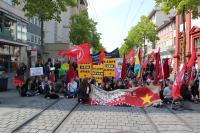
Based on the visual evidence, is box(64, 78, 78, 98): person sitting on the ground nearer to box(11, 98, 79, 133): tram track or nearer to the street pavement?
box(11, 98, 79, 133): tram track

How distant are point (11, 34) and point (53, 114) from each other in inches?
1037

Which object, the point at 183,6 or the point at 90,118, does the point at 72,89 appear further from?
the point at 183,6

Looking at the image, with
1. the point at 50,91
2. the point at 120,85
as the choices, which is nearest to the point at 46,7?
the point at 50,91

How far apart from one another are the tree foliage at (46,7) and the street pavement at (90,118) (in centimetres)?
1260

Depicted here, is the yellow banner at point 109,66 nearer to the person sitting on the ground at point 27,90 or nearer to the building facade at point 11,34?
the person sitting on the ground at point 27,90

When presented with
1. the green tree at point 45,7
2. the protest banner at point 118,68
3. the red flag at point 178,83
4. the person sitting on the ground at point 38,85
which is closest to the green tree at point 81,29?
the green tree at point 45,7

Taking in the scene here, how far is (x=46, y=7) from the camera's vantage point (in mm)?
28453

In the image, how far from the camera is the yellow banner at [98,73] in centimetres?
1957

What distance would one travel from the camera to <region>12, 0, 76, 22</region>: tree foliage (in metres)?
28.3

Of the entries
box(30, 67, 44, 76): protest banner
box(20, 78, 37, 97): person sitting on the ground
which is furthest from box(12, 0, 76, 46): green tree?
box(20, 78, 37, 97): person sitting on the ground

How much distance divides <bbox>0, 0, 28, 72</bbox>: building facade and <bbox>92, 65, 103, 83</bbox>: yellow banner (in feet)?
58.6

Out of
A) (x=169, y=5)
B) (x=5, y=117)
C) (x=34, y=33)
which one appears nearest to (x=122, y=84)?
(x=5, y=117)

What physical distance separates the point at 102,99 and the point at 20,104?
361 cm

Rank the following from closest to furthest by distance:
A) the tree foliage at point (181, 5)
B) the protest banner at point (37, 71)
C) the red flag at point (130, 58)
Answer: the protest banner at point (37, 71)
the red flag at point (130, 58)
the tree foliage at point (181, 5)
